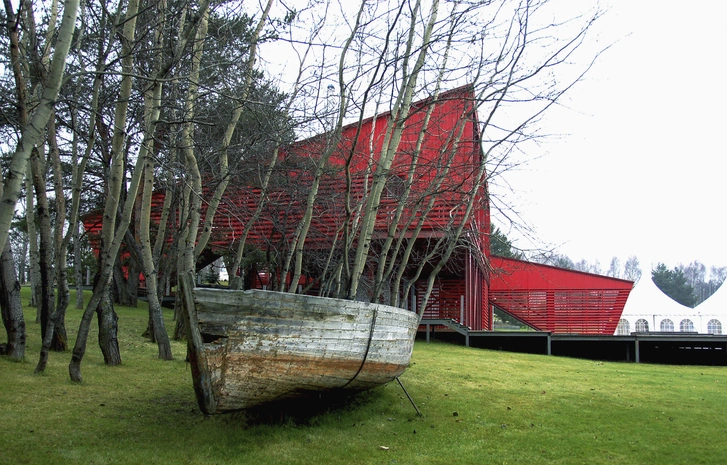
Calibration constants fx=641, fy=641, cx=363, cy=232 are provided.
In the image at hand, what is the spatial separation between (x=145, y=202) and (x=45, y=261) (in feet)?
5.37

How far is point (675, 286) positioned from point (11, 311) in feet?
215

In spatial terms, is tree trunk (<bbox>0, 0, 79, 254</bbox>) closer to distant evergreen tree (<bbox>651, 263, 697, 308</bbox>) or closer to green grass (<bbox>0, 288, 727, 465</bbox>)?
green grass (<bbox>0, 288, 727, 465</bbox>)

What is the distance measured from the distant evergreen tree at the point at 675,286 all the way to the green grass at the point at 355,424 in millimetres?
58820

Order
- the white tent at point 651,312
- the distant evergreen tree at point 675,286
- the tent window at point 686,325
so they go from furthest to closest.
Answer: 1. the distant evergreen tree at point 675,286
2. the tent window at point 686,325
3. the white tent at point 651,312

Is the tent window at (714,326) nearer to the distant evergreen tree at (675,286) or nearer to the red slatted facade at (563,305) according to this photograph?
the red slatted facade at (563,305)

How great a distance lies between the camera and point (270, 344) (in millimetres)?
5539

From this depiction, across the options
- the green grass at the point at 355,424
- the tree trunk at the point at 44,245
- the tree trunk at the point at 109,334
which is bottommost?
the green grass at the point at 355,424

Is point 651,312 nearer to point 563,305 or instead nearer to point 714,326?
point 714,326

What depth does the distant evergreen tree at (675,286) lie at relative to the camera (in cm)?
6319

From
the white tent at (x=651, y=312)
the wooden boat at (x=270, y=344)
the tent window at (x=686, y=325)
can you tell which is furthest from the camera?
the tent window at (x=686, y=325)

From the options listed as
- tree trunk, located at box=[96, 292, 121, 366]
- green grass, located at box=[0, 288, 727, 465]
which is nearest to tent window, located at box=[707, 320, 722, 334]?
green grass, located at box=[0, 288, 727, 465]

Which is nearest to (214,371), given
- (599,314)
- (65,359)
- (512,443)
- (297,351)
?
(297,351)

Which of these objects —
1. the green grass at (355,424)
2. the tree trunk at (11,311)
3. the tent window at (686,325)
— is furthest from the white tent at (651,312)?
the tree trunk at (11,311)

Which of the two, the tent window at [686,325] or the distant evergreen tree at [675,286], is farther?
the distant evergreen tree at [675,286]
